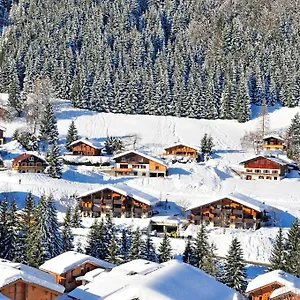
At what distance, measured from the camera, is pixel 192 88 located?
8212 cm

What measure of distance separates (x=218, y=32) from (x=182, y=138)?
51.4 m

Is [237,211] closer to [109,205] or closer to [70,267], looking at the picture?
[109,205]

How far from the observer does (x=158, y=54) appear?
334ft

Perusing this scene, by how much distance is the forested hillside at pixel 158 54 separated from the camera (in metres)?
81.2

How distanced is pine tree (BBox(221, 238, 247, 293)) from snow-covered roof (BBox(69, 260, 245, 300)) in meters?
4.25

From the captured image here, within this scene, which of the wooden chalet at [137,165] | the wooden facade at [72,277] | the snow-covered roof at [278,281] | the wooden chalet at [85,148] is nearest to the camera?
the snow-covered roof at [278,281]

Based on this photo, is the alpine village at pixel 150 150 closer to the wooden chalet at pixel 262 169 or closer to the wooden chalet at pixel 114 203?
the wooden chalet at pixel 114 203

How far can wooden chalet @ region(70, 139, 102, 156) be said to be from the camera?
60.9m

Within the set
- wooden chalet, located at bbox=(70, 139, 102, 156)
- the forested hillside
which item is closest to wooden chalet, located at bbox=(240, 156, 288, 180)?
wooden chalet, located at bbox=(70, 139, 102, 156)

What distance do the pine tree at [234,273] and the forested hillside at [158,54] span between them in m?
49.0

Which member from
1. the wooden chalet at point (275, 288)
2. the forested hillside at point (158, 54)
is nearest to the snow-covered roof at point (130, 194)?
the wooden chalet at point (275, 288)

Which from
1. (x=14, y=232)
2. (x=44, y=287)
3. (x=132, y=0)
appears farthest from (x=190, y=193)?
(x=132, y=0)

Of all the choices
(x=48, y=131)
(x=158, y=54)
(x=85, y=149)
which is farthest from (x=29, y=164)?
(x=158, y=54)

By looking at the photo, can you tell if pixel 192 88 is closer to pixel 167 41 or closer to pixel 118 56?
pixel 118 56
